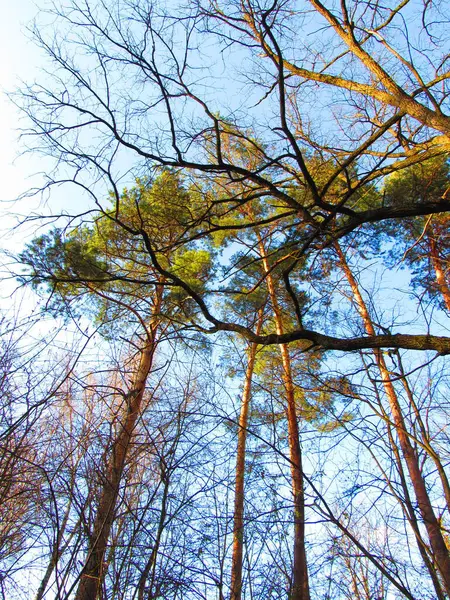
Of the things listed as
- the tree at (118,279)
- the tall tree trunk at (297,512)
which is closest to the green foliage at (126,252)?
the tree at (118,279)

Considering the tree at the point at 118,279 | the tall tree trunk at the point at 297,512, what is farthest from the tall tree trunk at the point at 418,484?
the tree at the point at 118,279

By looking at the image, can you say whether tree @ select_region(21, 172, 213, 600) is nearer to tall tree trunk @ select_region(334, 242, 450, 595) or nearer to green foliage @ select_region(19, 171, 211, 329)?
green foliage @ select_region(19, 171, 211, 329)

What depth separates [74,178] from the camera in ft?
11.2

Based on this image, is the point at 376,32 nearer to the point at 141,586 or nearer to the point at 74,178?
the point at 74,178

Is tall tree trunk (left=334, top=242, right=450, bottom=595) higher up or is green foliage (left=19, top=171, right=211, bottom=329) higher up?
green foliage (left=19, top=171, right=211, bottom=329)

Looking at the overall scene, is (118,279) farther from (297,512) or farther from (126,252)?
(126,252)

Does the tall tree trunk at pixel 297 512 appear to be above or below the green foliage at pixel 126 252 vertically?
below

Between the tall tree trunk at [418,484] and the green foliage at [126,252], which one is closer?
the tall tree trunk at [418,484]

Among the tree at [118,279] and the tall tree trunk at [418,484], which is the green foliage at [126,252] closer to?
the tree at [118,279]

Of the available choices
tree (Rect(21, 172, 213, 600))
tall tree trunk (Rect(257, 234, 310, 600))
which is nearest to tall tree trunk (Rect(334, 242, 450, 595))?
tall tree trunk (Rect(257, 234, 310, 600))

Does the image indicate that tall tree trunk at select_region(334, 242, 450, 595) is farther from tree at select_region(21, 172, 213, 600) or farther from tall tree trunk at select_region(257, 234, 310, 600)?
tree at select_region(21, 172, 213, 600)

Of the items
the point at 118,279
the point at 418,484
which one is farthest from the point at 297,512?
the point at 118,279

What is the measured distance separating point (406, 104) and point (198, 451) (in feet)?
12.0

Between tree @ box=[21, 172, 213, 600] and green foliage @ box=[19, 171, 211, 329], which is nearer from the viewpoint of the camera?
tree @ box=[21, 172, 213, 600]
